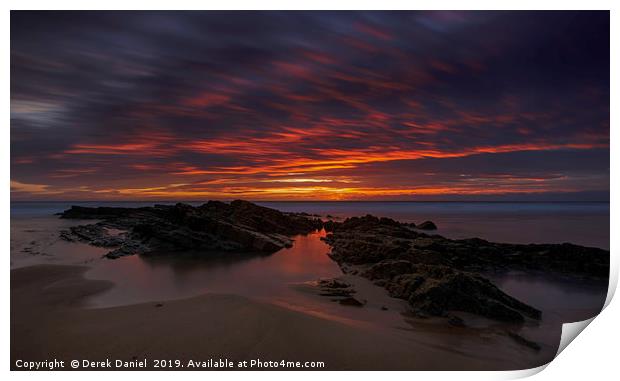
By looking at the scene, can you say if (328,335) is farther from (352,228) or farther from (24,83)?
(352,228)

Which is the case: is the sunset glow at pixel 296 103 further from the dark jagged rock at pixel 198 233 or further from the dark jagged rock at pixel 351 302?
the dark jagged rock at pixel 198 233

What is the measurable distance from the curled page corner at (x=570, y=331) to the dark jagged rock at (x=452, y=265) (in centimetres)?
25

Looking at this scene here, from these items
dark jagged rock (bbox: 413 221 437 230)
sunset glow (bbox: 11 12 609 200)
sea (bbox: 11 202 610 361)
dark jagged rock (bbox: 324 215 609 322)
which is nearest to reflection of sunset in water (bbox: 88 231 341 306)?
sea (bbox: 11 202 610 361)

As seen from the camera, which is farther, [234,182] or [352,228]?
[352,228]

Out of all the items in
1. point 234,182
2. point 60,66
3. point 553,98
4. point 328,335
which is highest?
point 60,66

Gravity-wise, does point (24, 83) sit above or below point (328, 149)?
above

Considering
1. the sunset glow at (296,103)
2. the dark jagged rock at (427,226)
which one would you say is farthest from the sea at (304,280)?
the dark jagged rock at (427,226)

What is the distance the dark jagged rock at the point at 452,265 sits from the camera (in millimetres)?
3361

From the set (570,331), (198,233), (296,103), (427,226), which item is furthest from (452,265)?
(198,233)
